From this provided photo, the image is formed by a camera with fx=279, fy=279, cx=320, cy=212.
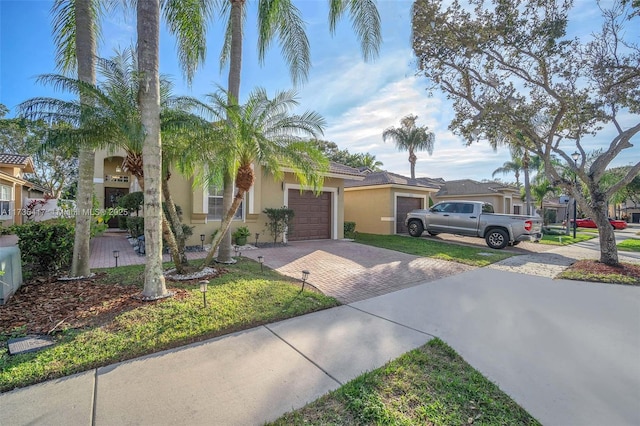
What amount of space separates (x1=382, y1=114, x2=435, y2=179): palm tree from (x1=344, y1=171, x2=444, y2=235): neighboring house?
8.03 meters

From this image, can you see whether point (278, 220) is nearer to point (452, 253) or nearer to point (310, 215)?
point (310, 215)

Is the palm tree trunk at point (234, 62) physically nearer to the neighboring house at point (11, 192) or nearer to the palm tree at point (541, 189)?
the neighboring house at point (11, 192)

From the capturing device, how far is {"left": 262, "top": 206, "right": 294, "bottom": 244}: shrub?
1132cm

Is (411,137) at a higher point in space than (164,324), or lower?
higher

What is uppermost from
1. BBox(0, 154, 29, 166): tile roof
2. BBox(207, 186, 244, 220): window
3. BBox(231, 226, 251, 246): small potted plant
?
BBox(0, 154, 29, 166): tile roof

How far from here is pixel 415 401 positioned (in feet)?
8.57

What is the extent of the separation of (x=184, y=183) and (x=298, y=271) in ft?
18.4

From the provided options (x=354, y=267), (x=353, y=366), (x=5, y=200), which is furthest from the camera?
(x=5, y=200)

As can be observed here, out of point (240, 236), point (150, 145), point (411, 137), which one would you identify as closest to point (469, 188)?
point (411, 137)

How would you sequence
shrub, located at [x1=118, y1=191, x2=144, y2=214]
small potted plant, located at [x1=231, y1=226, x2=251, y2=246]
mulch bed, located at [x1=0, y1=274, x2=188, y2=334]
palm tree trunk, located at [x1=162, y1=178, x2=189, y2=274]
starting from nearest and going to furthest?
mulch bed, located at [x1=0, y1=274, x2=188, y2=334] < palm tree trunk, located at [x1=162, y1=178, x2=189, y2=274] < shrub, located at [x1=118, y1=191, x2=144, y2=214] < small potted plant, located at [x1=231, y1=226, x2=251, y2=246]

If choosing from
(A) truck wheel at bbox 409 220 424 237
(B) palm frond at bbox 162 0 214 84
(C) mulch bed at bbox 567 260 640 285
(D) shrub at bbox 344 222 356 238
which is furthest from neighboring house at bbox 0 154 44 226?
(C) mulch bed at bbox 567 260 640 285

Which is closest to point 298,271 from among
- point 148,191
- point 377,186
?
point 148,191

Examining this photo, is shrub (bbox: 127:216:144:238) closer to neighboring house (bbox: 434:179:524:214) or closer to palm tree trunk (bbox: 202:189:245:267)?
palm tree trunk (bbox: 202:189:245:267)

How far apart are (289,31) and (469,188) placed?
21.6m
